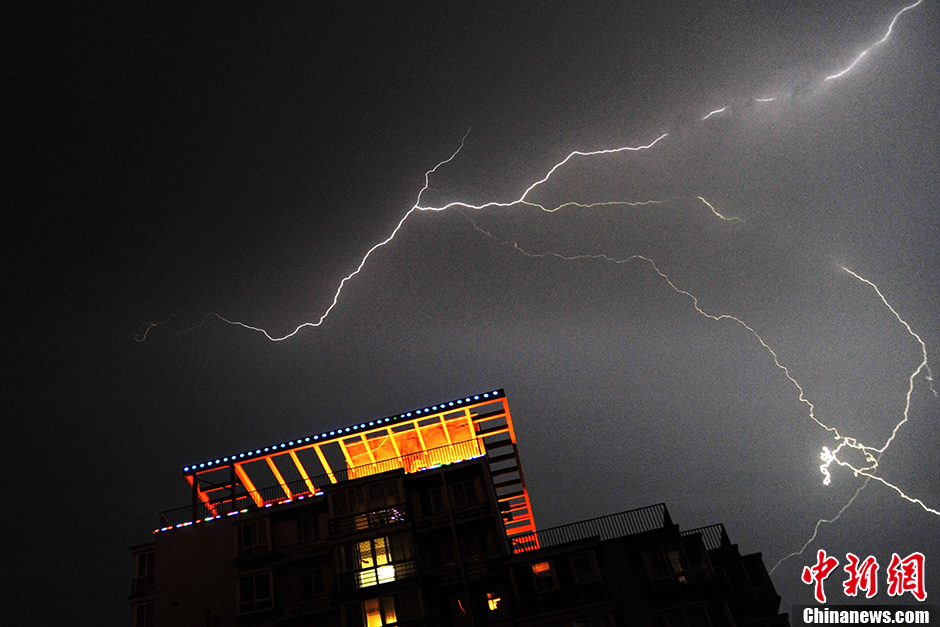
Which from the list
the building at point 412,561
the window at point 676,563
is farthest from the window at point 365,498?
the window at point 676,563

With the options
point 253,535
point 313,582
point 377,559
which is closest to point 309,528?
point 313,582

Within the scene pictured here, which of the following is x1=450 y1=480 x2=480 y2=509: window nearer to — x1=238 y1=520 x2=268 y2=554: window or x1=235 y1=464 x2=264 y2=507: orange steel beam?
x1=238 y1=520 x2=268 y2=554: window

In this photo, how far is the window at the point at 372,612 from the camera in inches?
1065

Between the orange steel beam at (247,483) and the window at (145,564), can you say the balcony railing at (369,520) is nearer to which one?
the orange steel beam at (247,483)

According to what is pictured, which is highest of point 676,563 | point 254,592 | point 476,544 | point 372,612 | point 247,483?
point 247,483

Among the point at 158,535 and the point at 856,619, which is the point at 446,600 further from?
the point at 856,619

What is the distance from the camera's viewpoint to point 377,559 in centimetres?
2836

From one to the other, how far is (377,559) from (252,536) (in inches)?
227

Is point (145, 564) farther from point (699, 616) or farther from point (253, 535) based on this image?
point (699, 616)

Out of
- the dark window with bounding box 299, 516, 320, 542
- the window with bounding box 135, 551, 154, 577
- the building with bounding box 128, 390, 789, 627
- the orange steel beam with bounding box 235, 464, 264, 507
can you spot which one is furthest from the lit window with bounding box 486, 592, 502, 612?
the window with bounding box 135, 551, 154, 577

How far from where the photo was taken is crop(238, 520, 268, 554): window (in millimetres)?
29859

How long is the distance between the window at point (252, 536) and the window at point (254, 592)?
113cm

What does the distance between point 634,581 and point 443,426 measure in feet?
37.8

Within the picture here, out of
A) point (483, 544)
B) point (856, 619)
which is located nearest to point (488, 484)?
point (483, 544)
